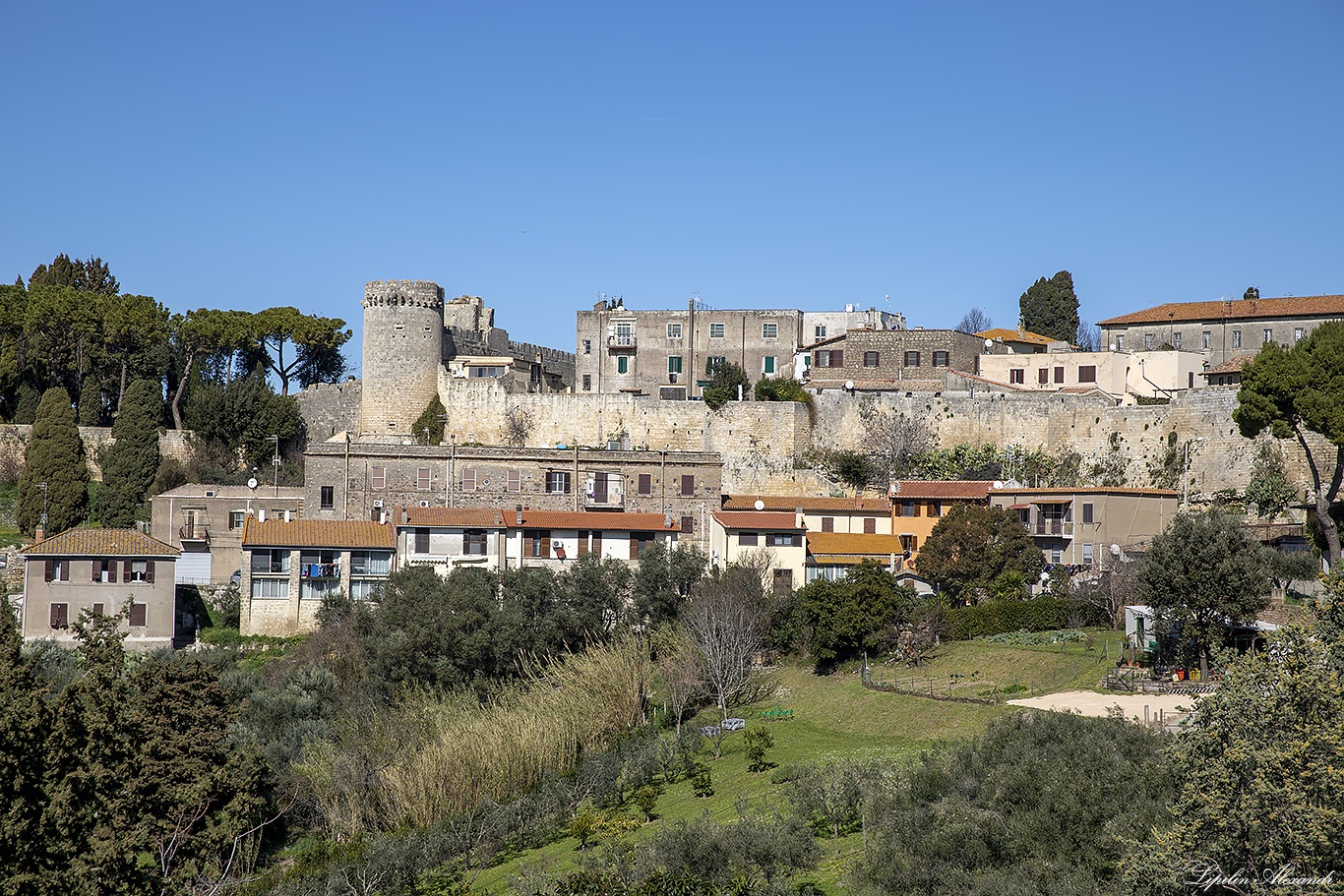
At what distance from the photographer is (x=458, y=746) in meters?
32.1

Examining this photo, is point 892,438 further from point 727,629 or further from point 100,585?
point 100,585

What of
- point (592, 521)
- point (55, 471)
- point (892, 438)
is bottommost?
point (592, 521)

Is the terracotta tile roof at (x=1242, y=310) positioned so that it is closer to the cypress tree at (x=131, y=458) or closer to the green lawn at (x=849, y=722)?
the green lawn at (x=849, y=722)

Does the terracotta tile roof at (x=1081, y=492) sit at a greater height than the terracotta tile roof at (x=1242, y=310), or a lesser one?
lesser

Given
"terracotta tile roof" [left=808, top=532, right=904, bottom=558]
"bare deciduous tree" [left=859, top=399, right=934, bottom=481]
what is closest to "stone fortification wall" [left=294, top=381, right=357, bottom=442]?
"bare deciduous tree" [left=859, top=399, right=934, bottom=481]

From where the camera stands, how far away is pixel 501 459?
50.8 m

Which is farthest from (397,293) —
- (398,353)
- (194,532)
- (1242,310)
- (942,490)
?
(1242,310)

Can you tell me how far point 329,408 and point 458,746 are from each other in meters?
32.6

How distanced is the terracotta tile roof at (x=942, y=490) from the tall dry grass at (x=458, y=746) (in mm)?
15088

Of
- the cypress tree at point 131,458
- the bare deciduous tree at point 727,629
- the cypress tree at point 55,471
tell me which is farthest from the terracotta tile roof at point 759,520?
the cypress tree at point 55,471

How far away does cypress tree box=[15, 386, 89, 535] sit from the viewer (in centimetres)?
5369

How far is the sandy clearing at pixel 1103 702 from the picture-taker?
1058 inches

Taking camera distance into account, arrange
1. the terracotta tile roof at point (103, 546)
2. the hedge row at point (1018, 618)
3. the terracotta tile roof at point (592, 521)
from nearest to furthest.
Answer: the hedge row at point (1018, 618) → the terracotta tile roof at point (103, 546) → the terracotta tile roof at point (592, 521)

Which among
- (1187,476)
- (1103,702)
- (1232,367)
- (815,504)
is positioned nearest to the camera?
(1103,702)
